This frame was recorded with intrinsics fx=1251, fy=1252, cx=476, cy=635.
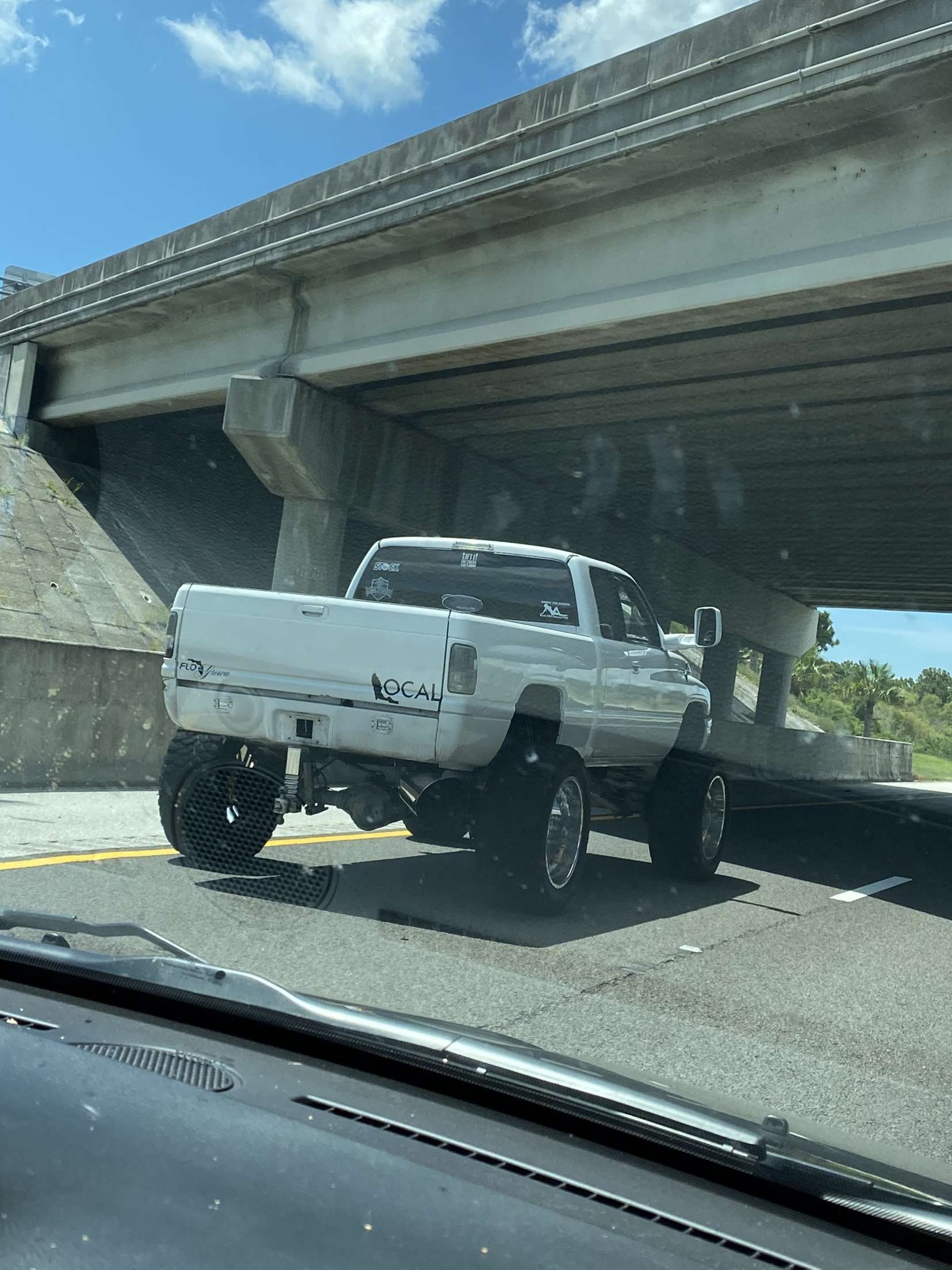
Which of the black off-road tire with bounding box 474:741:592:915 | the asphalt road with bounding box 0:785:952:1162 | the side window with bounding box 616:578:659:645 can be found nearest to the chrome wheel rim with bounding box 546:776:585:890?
the black off-road tire with bounding box 474:741:592:915

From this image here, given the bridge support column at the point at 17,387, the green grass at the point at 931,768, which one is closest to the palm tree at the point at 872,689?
the green grass at the point at 931,768

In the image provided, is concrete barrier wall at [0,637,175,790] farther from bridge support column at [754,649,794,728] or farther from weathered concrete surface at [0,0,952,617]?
bridge support column at [754,649,794,728]

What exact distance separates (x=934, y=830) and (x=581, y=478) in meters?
10.5

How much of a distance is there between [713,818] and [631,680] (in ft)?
5.14

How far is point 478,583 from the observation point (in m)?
9.09

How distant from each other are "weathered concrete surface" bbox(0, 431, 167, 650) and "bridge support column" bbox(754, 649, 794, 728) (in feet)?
83.5

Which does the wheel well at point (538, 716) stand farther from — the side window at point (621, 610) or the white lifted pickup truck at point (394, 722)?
the side window at point (621, 610)

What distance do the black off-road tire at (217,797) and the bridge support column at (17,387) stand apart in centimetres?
1942

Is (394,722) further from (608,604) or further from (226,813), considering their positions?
(608,604)

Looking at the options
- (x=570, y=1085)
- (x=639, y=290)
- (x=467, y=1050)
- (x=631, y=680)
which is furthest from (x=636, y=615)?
(x=570, y=1085)

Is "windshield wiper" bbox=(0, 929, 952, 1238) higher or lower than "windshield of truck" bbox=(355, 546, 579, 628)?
lower

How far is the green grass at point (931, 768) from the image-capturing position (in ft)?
164

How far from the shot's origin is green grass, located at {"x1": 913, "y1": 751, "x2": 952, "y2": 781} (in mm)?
49844

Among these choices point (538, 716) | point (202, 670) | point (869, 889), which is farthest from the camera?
point (869, 889)
